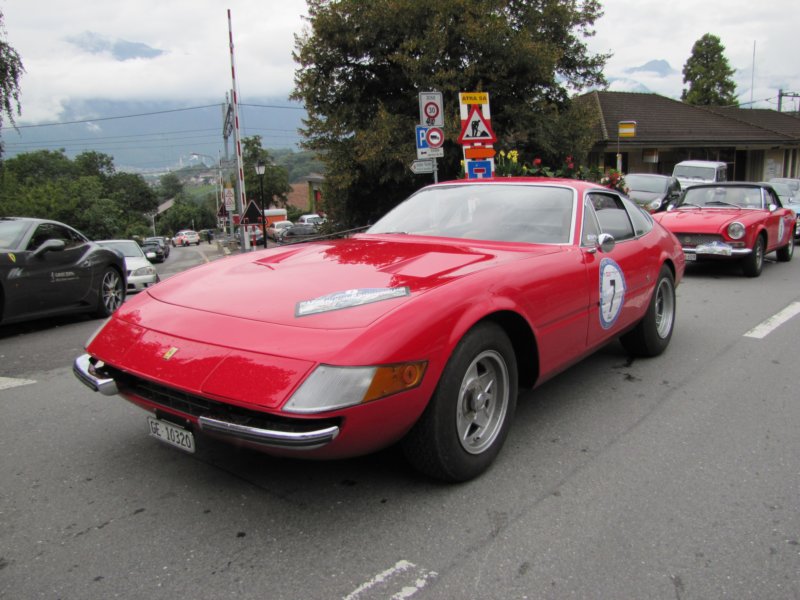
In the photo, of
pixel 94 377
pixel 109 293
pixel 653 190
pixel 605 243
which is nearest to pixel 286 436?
pixel 94 377

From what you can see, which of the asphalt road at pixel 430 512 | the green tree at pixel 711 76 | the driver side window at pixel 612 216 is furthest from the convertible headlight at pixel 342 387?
the green tree at pixel 711 76

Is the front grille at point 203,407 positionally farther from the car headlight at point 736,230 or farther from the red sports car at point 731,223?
the car headlight at point 736,230

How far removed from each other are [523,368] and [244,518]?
1.61 meters

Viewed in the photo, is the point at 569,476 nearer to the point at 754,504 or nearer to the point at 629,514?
the point at 629,514

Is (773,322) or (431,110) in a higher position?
(431,110)

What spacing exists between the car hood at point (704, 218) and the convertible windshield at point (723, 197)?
0.33 metres

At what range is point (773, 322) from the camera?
646cm

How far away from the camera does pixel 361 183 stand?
64.8ft

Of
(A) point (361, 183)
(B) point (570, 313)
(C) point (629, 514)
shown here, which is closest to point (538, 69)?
(A) point (361, 183)

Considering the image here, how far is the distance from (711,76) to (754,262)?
44804 millimetres

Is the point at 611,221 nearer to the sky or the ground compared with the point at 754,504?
nearer to the sky

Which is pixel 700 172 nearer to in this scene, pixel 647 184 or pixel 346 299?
pixel 647 184

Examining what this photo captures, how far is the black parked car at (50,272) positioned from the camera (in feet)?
A: 22.0

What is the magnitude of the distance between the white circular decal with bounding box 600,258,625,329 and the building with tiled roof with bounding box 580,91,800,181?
24.4m
